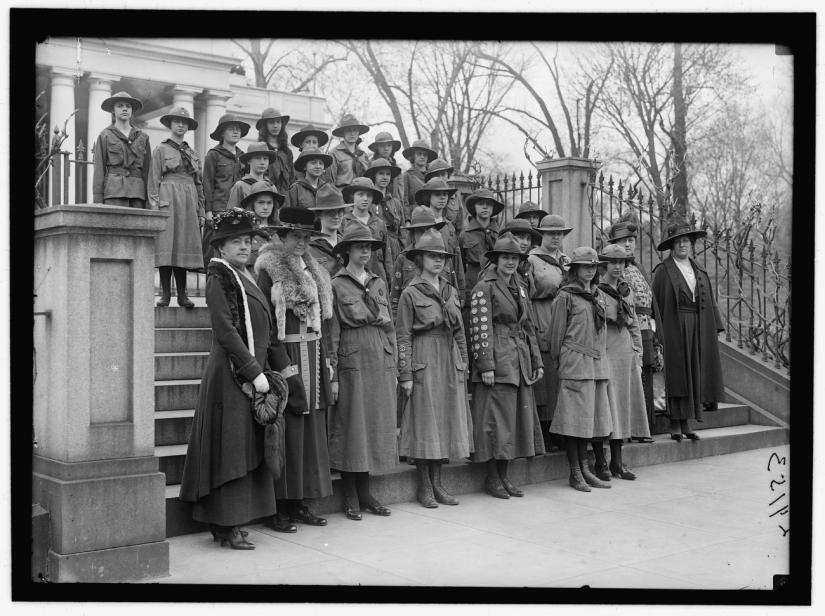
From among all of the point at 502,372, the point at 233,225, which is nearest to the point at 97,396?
the point at 233,225

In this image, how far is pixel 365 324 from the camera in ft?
24.2

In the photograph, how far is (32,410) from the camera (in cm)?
571

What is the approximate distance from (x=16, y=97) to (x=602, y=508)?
5.51 m

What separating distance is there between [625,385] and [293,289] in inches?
156

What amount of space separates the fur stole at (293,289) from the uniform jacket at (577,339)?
2.60 metres

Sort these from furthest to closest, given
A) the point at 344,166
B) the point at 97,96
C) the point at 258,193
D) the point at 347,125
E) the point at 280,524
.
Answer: the point at 97,96 → the point at 347,125 → the point at 344,166 → the point at 258,193 → the point at 280,524

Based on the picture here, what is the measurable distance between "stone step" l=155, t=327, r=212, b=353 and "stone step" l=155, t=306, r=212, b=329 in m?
0.18

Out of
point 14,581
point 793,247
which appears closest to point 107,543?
point 14,581

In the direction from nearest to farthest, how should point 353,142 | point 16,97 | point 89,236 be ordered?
point 16,97, point 89,236, point 353,142

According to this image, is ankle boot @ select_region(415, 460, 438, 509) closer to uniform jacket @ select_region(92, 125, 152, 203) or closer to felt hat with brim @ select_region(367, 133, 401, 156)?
uniform jacket @ select_region(92, 125, 152, 203)

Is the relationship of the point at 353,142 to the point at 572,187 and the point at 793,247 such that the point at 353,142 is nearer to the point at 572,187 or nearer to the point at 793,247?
the point at 572,187

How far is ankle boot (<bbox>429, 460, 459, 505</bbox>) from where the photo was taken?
773cm

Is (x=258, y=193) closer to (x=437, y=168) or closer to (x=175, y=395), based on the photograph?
(x=175, y=395)

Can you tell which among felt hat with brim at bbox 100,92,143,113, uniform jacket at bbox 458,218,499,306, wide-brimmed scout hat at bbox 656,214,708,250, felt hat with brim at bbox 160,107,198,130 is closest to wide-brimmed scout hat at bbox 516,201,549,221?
uniform jacket at bbox 458,218,499,306
